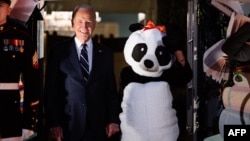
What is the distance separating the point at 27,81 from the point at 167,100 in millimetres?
1104

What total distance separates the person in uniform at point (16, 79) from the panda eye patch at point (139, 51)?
0.80 m

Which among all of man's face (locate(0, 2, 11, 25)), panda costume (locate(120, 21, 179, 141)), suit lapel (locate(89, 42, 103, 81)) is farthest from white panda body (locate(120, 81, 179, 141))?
man's face (locate(0, 2, 11, 25))

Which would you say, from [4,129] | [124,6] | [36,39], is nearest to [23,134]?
[4,129]

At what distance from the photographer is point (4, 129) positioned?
3.19m

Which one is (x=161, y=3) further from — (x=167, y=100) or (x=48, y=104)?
(x=48, y=104)

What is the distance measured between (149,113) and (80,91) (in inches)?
22.2

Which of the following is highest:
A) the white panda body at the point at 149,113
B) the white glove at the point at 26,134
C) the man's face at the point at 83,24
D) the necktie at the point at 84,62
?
the man's face at the point at 83,24

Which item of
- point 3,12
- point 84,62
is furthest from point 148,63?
point 3,12


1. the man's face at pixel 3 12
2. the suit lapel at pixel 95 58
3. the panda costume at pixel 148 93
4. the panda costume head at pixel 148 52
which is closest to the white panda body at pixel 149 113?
the panda costume at pixel 148 93

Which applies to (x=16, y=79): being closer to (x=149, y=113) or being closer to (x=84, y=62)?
(x=84, y=62)

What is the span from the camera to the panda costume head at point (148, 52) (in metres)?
3.19

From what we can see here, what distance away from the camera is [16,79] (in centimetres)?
320

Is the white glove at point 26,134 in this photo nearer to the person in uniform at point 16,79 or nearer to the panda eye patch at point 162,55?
the person in uniform at point 16,79


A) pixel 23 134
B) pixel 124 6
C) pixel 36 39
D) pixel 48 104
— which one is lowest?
pixel 23 134
